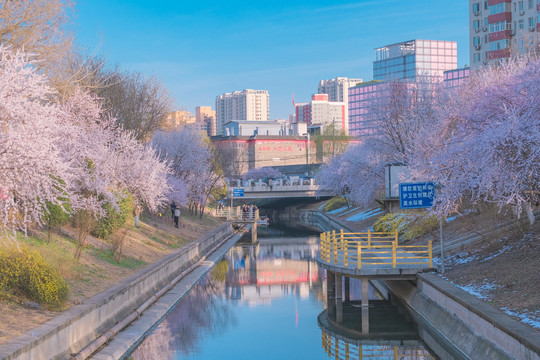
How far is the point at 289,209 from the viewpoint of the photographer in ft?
378

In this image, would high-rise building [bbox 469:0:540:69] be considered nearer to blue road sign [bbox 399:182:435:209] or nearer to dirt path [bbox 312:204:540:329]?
dirt path [bbox 312:204:540:329]

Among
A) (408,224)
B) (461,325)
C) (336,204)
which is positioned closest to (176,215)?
(408,224)

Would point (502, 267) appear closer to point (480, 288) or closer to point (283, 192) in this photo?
point (480, 288)

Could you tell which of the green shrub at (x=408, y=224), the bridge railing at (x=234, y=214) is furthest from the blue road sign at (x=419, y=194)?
the bridge railing at (x=234, y=214)

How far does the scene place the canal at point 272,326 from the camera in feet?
67.5

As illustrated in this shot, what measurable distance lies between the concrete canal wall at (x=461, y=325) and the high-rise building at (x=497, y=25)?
52584mm

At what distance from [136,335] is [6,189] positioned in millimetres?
6762

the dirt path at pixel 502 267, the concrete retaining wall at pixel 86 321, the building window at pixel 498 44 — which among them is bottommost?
the concrete retaining wall at pixel 86 321

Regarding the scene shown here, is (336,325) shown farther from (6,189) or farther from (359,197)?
(359,197)

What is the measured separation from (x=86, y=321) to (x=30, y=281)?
1.79m

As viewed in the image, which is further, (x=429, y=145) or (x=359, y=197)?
(x=359, y=197)

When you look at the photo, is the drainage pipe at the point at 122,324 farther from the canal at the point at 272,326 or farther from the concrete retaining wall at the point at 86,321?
the canal at the point at 272,326

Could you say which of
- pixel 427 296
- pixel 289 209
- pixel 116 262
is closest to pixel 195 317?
pixel 116 262

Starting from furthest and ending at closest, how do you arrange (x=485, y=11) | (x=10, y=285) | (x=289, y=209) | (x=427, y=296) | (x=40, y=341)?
1. (x=289, y=209)
2. (x=485, y=11)
3. (x=427, y=296)
4. (x=10, y=285)
5. (x=40, y=341)
